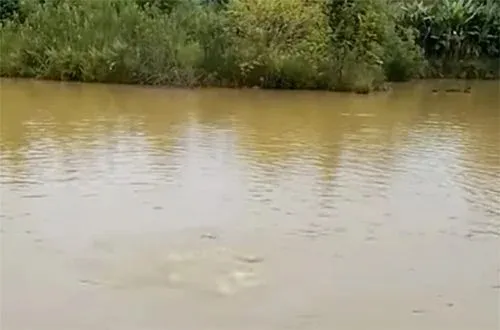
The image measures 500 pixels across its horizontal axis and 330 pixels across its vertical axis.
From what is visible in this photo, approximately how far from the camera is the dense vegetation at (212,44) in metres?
18.4

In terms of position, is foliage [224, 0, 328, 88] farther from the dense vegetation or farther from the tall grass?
the tall grass

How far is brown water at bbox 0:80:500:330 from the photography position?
5.35 metres

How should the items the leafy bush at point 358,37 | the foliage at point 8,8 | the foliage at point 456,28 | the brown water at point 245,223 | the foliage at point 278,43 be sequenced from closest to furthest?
the brown water at point 245,223, the foliage at point 278,43, the leafy bush at point 358,37, the foliage at point 8,8, the foliage at point 456,28

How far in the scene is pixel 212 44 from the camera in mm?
18844

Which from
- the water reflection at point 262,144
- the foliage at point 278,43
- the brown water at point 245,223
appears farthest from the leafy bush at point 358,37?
the brown water at point 245,223

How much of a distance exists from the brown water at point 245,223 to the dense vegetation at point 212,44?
4.67 m

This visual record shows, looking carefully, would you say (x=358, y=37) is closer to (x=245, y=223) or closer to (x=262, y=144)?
(x=262, y=144)

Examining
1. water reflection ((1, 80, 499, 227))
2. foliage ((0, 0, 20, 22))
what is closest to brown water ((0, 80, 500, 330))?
water reflection ((1, 80, 499, 227))

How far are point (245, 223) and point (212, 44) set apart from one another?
12.0 metres

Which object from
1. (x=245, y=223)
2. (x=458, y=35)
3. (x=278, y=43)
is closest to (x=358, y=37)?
(x=278, y=43)

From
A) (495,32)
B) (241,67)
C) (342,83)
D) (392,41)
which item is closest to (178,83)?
(241,67)

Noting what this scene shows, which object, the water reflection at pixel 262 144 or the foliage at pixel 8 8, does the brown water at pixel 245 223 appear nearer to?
the water reflection at pixel 262 144

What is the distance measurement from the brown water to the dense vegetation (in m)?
4.67

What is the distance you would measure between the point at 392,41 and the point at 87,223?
14.7 m
